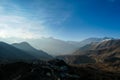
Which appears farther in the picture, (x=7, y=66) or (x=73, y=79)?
(x=7, y=66)

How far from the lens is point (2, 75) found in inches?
3393

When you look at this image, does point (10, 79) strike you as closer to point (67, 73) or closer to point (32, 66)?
point (32, 66)

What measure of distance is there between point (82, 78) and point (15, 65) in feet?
109

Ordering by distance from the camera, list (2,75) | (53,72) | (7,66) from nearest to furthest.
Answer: (53,72) < (2,75) < (7,66)

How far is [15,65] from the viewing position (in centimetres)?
9344

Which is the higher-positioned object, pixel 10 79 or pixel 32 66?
pixel 32 66

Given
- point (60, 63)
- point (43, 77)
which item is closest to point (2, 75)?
point (43, 77)

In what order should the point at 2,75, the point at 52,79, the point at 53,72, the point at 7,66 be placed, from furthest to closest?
the point at 7,66
the point at 2,75
the point at 53,72
the point at 52,79

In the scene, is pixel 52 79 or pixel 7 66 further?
pixel 7 66

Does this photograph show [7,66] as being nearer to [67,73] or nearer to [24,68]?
[24,68]

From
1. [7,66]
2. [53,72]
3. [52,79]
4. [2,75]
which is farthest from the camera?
[7,66]

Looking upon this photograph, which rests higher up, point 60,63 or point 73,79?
point 60,63

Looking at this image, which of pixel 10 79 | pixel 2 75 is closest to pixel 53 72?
pixel 10 79

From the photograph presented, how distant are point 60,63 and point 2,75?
92.3 feet
